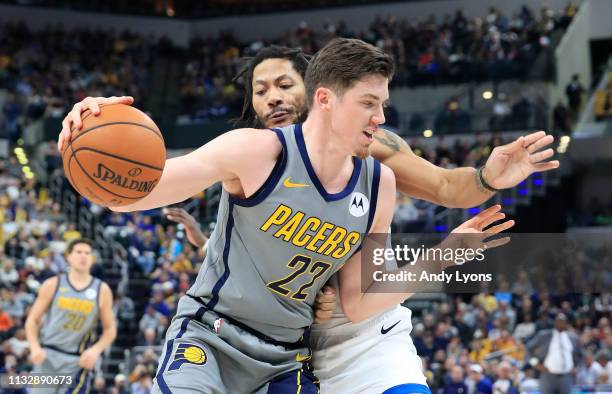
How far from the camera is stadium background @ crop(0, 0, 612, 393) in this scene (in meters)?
13.1

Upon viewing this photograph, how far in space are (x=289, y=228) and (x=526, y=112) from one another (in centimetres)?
1469

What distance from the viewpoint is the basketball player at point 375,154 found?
4.15 metres

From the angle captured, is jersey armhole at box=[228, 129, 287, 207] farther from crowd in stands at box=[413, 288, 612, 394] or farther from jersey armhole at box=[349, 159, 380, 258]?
crowd in stands at box=[413, 288, 612, 394]

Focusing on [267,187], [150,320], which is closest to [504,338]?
[150,320]

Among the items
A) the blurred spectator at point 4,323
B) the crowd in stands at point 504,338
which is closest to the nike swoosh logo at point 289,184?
the crowd in stands at point 504,338

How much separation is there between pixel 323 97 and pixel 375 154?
0.62 m

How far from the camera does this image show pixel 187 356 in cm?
381

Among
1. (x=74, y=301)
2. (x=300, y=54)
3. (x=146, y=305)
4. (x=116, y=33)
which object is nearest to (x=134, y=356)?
(x=146, y=305)

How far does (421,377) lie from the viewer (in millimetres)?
4152

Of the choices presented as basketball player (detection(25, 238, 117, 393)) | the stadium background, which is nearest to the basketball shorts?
basketball player (detection(25, 238, 117, 393))

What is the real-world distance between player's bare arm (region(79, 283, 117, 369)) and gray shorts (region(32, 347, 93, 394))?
210mm

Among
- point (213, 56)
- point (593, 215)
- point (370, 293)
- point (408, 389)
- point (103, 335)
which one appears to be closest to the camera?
point (408, 389)

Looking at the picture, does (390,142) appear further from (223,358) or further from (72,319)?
(72,319)

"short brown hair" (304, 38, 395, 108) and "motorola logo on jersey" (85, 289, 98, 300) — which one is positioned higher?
"short brown hair" (304, 38, 395, 108)
